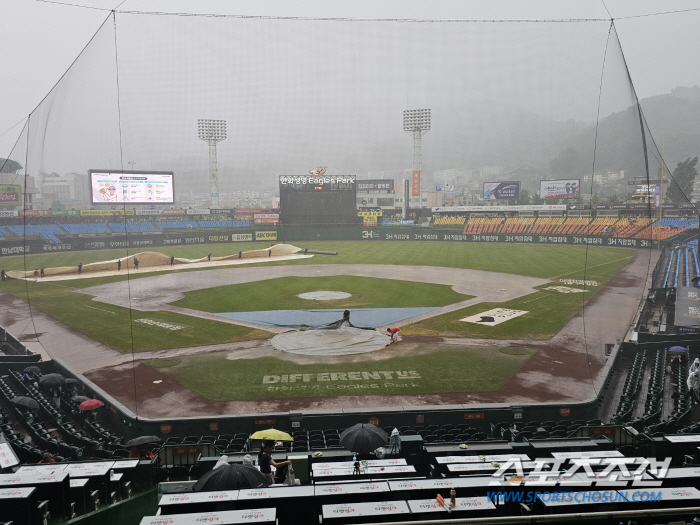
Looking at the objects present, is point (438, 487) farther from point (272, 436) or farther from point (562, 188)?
point (562, 188)

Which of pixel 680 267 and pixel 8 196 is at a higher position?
pixel 8 196

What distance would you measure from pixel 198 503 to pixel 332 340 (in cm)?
1495

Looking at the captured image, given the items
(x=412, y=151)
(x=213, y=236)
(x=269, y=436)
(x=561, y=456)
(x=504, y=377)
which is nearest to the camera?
(x=561, y=456)

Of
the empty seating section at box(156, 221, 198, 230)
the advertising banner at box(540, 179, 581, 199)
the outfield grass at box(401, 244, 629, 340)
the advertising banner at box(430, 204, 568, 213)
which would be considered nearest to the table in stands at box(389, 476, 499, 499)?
the outfield grass at box(401, 244, 629, 340)

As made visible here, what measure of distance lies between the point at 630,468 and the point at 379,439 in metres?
4.50

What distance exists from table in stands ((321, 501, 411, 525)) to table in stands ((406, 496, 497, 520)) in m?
0.08

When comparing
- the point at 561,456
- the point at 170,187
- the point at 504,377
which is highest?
the point at 170,187

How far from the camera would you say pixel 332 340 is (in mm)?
19156

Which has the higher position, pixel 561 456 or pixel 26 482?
pixel 26 482

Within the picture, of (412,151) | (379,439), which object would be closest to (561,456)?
(379,439)

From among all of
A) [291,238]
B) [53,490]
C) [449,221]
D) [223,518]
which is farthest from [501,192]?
[223,518]

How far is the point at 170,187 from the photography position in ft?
74.6

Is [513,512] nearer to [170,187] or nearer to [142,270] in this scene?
[142,270]

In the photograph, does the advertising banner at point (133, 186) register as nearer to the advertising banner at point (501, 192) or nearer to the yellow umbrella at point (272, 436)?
the yellow umbrella at point (272, 436)
